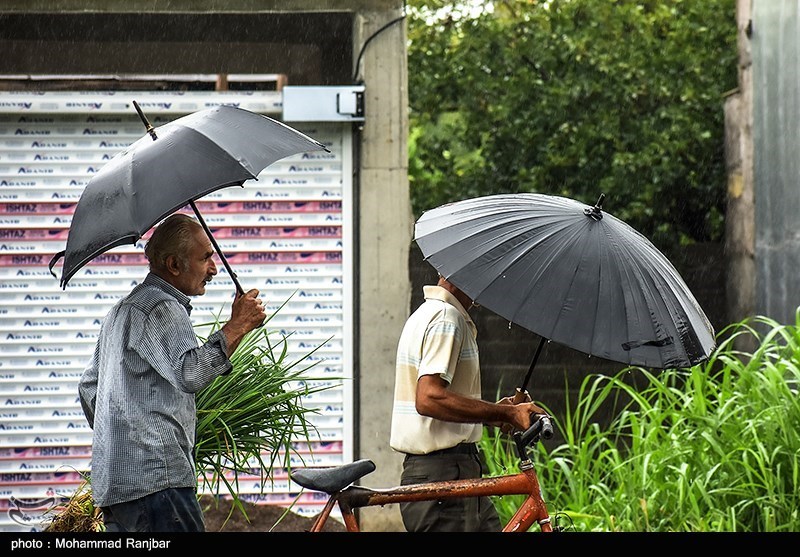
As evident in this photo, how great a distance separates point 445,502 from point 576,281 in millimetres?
1046

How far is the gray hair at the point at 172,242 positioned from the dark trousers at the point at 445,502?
126 centimetres

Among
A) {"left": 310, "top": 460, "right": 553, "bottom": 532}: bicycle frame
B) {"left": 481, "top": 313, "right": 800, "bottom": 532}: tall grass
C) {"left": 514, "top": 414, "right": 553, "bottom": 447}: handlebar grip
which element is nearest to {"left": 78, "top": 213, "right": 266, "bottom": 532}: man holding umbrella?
{"left": 310, "top": 460, "right": 553, "bottom": 532}: bicycle frame

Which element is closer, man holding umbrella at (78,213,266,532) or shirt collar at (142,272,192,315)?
man holding umbrella at (78,213,266,532)

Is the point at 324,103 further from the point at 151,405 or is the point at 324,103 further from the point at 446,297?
the point at 151,405

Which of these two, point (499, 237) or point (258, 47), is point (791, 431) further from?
point (258, 47)

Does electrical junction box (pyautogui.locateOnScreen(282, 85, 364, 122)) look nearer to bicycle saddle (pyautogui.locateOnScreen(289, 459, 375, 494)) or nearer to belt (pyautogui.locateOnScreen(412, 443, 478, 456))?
belt (pyautogui.locateOnScreen(412, 443, 478, 456))

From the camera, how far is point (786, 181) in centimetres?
916

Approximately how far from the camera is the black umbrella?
403cm

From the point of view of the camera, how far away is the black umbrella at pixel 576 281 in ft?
13.2

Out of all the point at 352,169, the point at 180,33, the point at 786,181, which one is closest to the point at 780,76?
the point at 786,181

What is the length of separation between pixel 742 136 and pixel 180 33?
4.85m

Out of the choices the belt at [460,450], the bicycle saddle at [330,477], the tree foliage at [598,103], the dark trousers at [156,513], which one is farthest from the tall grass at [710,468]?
the tree foliage at [598,103]

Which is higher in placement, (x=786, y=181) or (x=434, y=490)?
(x=786, y=181)

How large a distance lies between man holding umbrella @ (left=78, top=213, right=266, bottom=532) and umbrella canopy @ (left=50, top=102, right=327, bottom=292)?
10.0 inches
